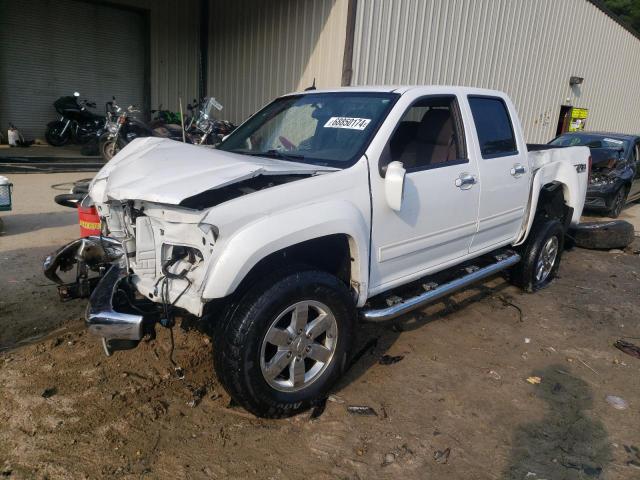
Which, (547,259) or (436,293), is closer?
(436,293)

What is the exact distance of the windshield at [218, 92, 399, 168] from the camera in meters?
3.31

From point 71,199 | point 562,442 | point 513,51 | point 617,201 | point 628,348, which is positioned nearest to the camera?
point 562,442

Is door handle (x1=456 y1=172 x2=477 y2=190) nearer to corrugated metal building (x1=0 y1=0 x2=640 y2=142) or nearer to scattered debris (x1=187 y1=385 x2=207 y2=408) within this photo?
scattered debris (x1=187 y1=385 x2=207 y2=408)

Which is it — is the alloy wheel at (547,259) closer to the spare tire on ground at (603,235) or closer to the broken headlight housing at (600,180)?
the spare tire on ground at (603,235)

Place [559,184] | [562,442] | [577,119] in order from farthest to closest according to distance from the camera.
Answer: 1. [577,119]
2. [559,184]
3. [562,442]

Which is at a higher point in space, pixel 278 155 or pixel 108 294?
pixel 278 155

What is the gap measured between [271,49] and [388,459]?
10376 millimetres

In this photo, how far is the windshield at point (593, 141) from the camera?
9766 mm

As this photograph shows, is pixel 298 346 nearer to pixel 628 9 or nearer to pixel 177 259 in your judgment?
pixel 177 259

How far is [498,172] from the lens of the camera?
4148 mm

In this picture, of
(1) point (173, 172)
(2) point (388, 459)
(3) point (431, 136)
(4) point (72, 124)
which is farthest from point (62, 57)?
(2) point (388, 459)

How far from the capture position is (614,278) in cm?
602

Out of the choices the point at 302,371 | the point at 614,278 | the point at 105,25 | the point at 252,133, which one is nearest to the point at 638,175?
the point at 614,278

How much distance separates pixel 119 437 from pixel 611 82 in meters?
22.7
